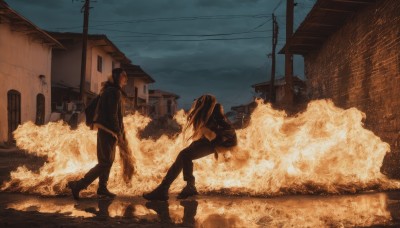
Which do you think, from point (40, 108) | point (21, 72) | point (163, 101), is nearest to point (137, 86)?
point (163, 101)

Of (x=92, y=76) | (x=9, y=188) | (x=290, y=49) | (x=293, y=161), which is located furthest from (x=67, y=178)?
(x=92, y=76)

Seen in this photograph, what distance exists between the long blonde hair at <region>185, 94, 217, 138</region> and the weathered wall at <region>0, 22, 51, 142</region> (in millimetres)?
14855

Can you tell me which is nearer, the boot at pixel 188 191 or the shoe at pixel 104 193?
the boot at pixel 188 191

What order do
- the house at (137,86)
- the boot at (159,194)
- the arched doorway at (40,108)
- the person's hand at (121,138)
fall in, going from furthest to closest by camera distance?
the house at (137,86) → the arched doorway at (40,108) → the person's hand at (121,138) → the boot at (159,194)

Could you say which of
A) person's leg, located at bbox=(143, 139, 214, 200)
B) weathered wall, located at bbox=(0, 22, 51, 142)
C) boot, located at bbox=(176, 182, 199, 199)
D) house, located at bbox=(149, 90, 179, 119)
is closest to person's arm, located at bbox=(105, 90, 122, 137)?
person's leg, located at bbox=(143, 139, 214, 200)

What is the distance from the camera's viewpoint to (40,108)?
76.9 ft

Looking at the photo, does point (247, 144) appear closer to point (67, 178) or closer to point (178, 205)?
point (178, 205)

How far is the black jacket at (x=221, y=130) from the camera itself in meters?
6.36

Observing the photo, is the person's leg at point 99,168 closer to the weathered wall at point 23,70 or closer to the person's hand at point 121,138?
the person's hand at point 121,138

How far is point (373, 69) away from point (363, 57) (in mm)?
848

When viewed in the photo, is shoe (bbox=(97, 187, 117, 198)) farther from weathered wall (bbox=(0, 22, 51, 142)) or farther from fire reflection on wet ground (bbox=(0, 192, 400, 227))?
weathered wall (bbox=(0, 22, 51, 142))

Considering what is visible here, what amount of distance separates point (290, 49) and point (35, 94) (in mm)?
14428

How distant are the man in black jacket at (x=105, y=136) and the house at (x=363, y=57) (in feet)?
19.7

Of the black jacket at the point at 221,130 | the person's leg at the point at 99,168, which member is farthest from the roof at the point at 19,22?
the black jacket at the point at 221,130
